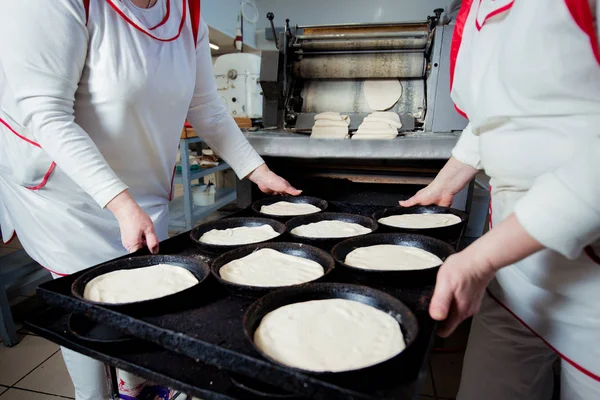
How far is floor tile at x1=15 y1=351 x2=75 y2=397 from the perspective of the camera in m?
1.77

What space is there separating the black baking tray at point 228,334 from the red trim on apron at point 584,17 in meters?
0.56

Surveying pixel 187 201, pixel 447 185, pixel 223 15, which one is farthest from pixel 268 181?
pixel 223 15

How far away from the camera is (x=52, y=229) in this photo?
1156mm

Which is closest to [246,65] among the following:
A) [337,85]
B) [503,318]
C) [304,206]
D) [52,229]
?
[337,85]

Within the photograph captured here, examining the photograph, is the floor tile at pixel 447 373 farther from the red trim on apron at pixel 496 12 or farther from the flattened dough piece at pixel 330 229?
the red trim on apron at pixel 496 12

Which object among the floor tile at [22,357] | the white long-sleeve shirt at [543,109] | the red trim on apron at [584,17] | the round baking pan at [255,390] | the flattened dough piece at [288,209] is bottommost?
the floor tile at [22,357]

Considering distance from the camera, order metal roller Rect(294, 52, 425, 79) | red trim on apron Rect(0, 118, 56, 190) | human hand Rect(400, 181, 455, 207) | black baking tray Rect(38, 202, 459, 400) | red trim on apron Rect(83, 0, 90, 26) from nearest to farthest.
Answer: black baking tray Rect(38, 202, 459, 400)
red trim on apron Rect(83, 0, 90, 26)
red trim on apron Rect(0, 118, 56, 190)
human hand Rect(400, 181, 455, 207)
metal roller Rect(294, 52, 425, 79)

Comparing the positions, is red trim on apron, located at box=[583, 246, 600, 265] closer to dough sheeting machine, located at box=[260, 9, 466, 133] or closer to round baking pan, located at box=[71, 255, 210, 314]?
round baking pan, located at box=[71, 255, 210, 314]

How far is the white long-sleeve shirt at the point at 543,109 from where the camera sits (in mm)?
598

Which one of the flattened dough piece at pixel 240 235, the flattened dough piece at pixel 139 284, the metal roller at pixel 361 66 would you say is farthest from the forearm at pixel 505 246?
the metal roller at pixel 361 66

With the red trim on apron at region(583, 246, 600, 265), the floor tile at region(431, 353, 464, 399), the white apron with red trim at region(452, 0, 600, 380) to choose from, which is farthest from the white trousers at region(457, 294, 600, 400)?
the floor tile at region(431, 353, 464, 399)

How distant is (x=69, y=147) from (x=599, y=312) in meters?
1.28

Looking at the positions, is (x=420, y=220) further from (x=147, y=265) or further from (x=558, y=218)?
(x=147, y=265)

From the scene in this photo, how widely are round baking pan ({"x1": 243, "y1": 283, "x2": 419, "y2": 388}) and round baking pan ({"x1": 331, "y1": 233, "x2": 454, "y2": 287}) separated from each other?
63 millimetres
